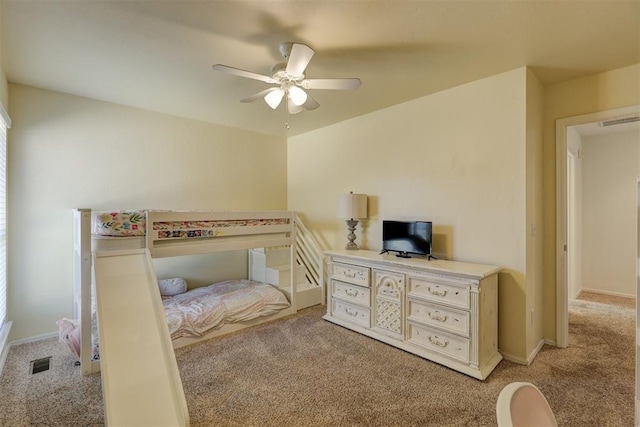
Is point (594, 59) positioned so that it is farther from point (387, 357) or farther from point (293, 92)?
point (387, 357)

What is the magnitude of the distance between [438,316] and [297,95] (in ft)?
6.89

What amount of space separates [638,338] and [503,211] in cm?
143

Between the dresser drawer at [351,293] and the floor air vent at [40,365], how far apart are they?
2.53 metres

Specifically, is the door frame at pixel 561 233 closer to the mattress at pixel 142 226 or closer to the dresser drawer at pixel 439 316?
the dresser drawer at pixel 439 316

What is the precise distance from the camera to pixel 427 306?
2.46 metres

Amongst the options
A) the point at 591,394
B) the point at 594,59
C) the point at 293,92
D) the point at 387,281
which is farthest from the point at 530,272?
the point at 293,92

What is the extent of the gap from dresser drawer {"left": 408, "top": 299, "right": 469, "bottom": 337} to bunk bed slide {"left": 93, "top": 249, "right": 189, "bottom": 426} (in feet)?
6.13

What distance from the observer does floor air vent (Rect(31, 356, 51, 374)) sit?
7.32 ft

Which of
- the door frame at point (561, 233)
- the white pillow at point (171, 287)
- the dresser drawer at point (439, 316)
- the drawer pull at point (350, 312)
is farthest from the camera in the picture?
the white pillow at point (171, 287)

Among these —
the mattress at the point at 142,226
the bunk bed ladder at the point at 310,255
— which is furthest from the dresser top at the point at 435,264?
the mattress at the point at 142,226

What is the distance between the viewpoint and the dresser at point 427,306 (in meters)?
2.21

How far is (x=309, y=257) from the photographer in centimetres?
420

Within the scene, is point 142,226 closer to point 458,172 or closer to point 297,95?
point 297,95

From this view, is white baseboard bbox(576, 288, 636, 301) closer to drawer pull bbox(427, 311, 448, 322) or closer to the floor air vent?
drawer pull bbox(427, 311, 448, 322)
